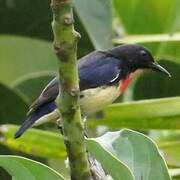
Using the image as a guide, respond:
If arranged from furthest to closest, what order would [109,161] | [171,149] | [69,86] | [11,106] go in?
[11,106]
[171,149]
[109,161]
[69,86]

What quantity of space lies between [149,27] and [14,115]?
80 centimetres

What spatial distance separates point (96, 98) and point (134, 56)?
0.50 metres

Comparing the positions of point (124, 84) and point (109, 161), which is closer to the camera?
point (109, 161)

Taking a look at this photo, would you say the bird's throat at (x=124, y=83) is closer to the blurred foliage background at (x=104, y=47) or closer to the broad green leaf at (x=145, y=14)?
the blurred foliage background at (x=104, y=47)

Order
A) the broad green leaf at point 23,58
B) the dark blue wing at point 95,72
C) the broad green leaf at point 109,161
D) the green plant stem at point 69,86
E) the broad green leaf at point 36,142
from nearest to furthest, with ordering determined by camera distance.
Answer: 1. the green plant stem at point 69,86
2. the broad green leaf at point 109,161
3. the broad green leaf at point 36,142
4. the dark blue wing at point 95,72
5. the broad green leaf at point 23,58

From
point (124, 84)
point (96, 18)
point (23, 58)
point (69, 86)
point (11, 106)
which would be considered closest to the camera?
point (69, 86)

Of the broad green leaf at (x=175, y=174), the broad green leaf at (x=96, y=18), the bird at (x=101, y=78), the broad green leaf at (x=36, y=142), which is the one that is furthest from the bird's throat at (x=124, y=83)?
the broad green leaf at (x=175, y=174)

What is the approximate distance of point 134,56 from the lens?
12.8ft

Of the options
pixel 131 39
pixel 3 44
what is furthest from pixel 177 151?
pixel 3 44

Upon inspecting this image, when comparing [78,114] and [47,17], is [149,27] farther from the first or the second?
[78,114]

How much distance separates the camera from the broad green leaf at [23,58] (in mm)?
4152

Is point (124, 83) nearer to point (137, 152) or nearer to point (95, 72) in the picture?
point (95, 72)

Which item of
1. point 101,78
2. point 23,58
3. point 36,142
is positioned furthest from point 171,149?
point 23,58

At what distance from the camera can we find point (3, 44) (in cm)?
418
